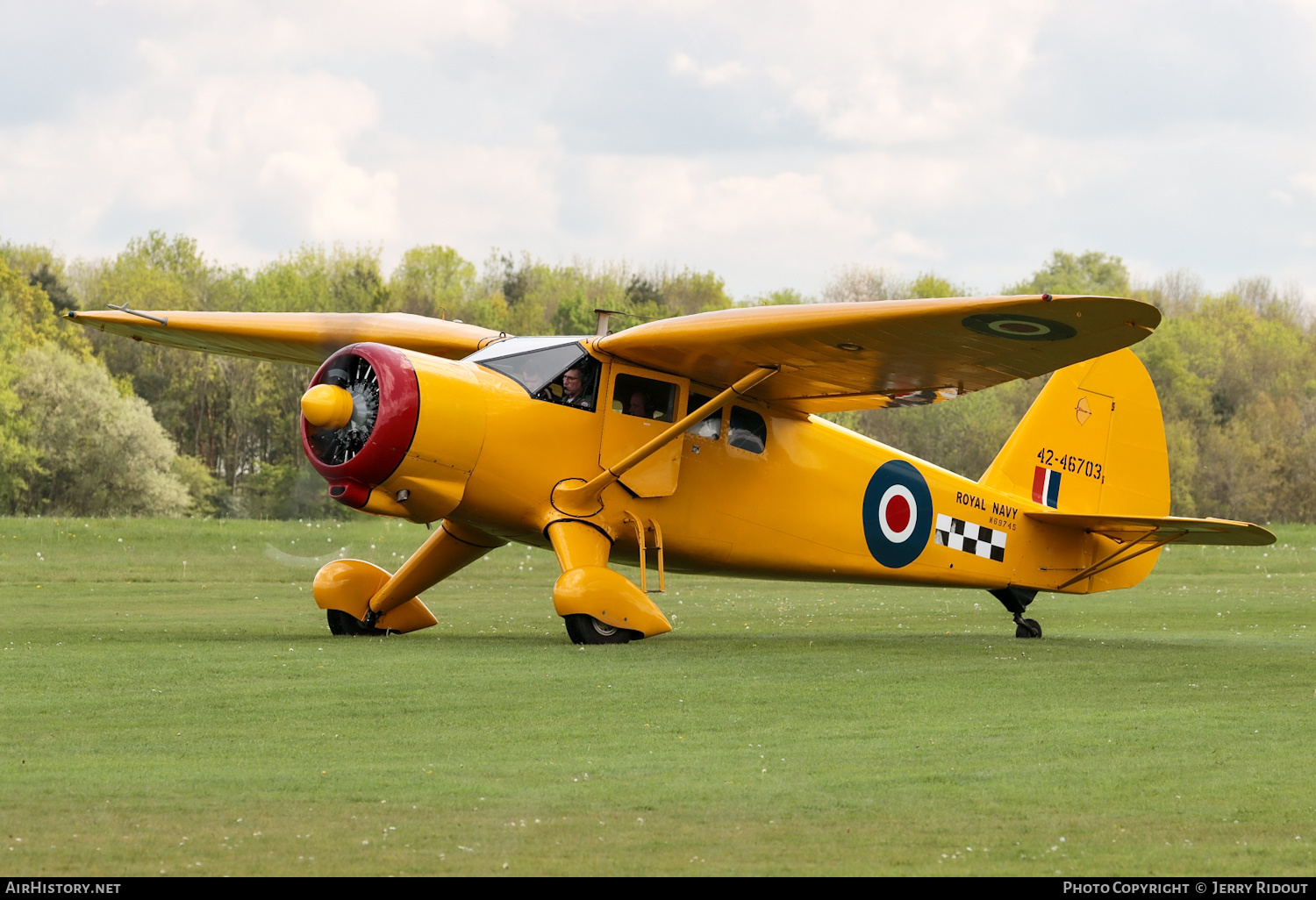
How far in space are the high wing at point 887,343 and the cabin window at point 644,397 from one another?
0.66 feet

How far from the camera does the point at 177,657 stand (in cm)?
1155

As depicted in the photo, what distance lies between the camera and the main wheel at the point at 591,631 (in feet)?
42.0

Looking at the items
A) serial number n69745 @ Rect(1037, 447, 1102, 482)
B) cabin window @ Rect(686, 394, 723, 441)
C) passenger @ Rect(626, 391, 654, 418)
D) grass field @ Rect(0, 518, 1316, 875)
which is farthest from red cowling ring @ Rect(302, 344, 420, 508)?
serial number n69745 @ Rect(1037, 447, 1102, 482)

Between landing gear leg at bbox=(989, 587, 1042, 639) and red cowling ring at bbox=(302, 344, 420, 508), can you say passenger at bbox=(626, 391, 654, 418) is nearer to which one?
red cowling ring at bbox=(302, 344, 420, 508)

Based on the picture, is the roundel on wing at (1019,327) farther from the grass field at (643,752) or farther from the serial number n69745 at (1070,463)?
the serial number n69745 at (1070,463)

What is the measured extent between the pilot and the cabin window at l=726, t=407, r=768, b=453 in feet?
5.86

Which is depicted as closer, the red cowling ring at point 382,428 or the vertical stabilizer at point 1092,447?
the red cowling ring at point 382,428

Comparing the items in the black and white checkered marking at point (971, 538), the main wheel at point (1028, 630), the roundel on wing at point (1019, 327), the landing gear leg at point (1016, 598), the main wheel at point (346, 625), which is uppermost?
the roundel on wing at point (1019, 327)

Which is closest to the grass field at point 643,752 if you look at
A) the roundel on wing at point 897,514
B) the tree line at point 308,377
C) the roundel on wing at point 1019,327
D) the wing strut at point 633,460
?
the roundel on wing at point 897,514

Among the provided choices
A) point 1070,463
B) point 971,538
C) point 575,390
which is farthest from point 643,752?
point 1070,463

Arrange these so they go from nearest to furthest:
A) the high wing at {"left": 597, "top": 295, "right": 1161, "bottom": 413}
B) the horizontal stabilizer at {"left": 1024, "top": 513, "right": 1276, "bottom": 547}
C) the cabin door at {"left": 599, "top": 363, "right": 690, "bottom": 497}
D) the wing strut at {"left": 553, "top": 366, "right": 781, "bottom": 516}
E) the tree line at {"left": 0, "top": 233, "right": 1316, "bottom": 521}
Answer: the high wing at {"left": 597, "top": 295, "right": 1161, "bottom": 413}, the wing strut at {"left": 553, "top": 366, "right": 781, "bottom": 516}, the cabin door at {"left": 599, "top": 363, "right": 690, "bottom": 497}, the horizontal stabilizer at {"left": 1024, "top": 513, "right": 1276, "bottom": 547}, the tree line at {"left": 0, "top": 233, "right": 1316, "bottom": 521}

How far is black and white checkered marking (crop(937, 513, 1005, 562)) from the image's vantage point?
632 inches

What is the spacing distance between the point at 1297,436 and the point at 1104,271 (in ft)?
120

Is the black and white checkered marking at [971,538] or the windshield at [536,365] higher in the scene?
the windshield at [536,365]
